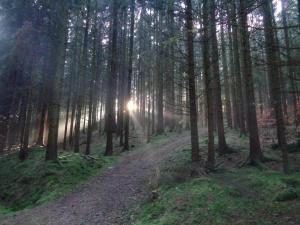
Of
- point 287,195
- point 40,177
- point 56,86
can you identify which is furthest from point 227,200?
point 56,86

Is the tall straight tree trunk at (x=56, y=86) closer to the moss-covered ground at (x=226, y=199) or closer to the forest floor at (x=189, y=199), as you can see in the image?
the forest floor at (x=189, y=199)

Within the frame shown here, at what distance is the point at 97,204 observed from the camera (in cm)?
1030

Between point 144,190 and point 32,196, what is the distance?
17.1 ft

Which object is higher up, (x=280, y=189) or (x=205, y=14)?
(x=205, y=14)

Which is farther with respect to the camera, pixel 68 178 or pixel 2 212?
pixel 68 178

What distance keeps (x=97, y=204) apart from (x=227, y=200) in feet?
15.4

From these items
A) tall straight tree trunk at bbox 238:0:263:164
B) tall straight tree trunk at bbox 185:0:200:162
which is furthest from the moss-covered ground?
tall straight tree trunk at bbox 185:0:200:162

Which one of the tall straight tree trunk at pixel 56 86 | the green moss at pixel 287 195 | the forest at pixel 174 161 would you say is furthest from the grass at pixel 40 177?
the green moss at pixel 287 195

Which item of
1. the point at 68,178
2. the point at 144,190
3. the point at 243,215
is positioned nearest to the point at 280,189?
the point at 243,215

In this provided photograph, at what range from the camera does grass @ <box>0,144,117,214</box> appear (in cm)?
1263

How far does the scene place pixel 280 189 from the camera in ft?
27.8

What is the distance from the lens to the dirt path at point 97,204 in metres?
9.08

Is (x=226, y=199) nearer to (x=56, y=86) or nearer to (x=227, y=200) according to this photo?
(x=227, y=200)

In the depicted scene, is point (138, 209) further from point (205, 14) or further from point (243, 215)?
point (205, 14)
